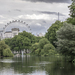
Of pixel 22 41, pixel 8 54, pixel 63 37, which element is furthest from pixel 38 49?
pixel 63 37

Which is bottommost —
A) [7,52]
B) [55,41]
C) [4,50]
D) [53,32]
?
[7,52]

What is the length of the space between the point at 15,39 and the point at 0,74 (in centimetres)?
8768

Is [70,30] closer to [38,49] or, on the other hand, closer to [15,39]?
[38,49]

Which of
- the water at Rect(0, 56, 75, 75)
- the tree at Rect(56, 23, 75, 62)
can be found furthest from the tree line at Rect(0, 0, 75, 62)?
the water at Rect(0, 56, 75, 75)

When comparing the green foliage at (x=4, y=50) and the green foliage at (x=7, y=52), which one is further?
the green foliage at (x=4, y=50)

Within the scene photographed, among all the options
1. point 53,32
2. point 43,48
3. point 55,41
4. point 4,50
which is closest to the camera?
point 55,41

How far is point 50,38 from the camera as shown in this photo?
72000 mm

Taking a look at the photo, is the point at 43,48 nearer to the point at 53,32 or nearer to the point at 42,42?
the point at 42,42

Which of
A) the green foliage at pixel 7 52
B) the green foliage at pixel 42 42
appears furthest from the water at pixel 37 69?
the green foliage at pixel 42 42

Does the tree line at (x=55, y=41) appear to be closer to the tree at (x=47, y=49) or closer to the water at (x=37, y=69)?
the tree at (x=47, y=49)

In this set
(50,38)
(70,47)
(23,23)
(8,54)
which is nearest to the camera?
(70,47)

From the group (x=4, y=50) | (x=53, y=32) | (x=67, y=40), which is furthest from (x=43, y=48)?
(x=67, y=40)

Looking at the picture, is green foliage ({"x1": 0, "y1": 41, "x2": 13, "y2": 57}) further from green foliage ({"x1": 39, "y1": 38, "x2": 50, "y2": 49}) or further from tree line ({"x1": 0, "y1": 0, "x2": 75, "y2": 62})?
green foliage ({"x1": 39, "y1": 38, "x2": 50, "y2": 49})

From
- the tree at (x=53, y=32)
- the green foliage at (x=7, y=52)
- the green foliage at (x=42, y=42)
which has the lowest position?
the green foliage at (x=7, y=52)
